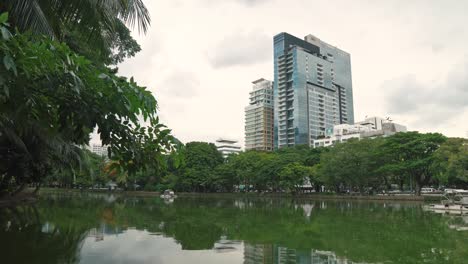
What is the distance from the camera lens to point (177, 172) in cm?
6066

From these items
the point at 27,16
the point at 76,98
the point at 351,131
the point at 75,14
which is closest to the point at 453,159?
the point at 75,14

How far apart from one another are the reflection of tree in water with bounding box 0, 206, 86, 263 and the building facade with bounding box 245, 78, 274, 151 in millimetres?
97069

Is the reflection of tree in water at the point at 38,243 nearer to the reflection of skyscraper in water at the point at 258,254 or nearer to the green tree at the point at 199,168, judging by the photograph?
the reflection of skyscraper in water at the point at 258,254

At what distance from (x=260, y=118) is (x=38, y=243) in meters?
104

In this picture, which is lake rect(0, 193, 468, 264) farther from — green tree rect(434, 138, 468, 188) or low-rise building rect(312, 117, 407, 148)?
low-rise building rect(312, 117, 407, 148)

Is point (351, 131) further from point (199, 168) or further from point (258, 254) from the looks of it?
point (258, 254)

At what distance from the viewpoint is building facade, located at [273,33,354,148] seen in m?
98.4

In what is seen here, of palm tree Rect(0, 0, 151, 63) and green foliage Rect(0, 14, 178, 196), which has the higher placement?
palm tree Rect(0, 0, 151, 63)

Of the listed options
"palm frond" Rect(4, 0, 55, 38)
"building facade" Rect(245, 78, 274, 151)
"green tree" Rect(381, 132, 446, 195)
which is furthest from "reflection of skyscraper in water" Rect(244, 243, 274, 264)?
"building facade" Rect(245, 78, 274, 151)

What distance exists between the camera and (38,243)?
11.1 metres

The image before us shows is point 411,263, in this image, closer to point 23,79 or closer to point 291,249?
point 291,249

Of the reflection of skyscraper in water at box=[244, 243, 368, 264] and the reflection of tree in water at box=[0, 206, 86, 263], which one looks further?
the reflection of tree in water at box=[0, 206, 86, 263]

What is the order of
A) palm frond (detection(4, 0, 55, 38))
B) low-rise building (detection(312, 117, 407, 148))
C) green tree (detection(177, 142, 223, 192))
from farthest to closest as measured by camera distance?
1. low-rise building (detection(312, 117, 407, 148))
2. green tree (detection(177, 142, 223, 192))
3. palm frond (detection(4, 0, 55, 38))

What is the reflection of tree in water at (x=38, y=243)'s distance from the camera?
9117 millimetres
